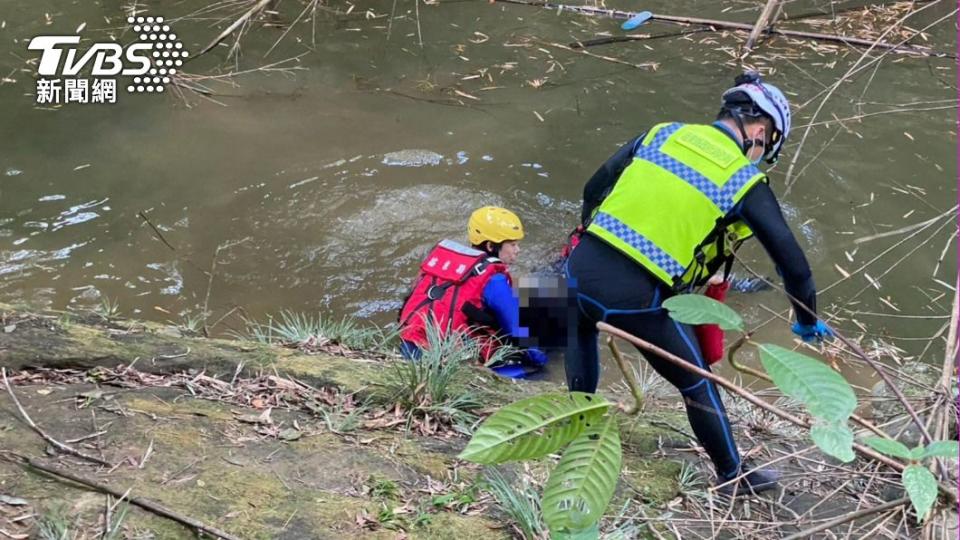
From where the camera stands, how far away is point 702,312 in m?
1.74

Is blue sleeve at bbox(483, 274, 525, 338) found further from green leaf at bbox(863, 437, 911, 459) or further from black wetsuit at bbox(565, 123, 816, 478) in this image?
green leaf at bbox(863, 437, 911, 459)

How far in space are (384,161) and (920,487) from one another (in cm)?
653

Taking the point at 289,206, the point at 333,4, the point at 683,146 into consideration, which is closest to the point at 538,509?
the point at 683,146

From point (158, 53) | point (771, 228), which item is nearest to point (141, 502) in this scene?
point (771, 228)

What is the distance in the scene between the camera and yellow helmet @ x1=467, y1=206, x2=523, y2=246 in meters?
5.02

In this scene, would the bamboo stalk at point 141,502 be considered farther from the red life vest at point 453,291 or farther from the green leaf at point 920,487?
the red life vest at point 453,291

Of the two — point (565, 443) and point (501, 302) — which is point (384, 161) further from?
point (565, 443)

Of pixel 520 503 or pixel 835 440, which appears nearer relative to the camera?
pixel 835 440

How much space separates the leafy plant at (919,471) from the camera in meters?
1.54

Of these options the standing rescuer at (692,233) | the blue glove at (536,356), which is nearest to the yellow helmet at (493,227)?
the blue glove at (536,356)

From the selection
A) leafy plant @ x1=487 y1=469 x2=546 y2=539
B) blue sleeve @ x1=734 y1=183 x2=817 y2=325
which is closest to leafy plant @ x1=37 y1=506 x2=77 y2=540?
leafy plant @ x1=487 y1=469 x2=546 y2=539

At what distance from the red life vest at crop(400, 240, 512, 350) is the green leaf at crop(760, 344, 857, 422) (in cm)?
323

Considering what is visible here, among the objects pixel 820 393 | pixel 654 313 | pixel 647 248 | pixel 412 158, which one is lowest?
pixel 412 158

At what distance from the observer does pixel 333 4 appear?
10695 mm
